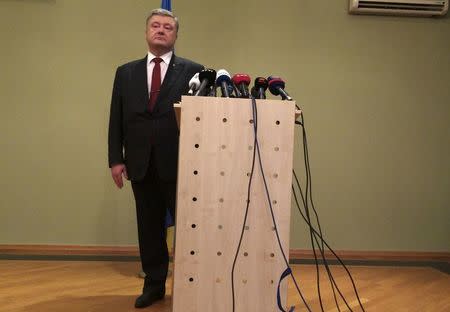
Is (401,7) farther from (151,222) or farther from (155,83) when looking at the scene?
(151,222)

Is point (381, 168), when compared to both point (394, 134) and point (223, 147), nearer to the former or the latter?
point (394, 134)

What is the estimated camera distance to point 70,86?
3.43 m

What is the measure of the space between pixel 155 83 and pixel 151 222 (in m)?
0.69

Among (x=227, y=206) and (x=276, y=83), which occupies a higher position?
(x=276, y=83)

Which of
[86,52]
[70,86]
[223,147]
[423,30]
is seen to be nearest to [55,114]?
[70,86]

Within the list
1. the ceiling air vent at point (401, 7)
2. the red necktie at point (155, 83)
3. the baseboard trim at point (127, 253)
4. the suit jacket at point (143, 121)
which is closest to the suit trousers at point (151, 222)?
the suit jacket at point (143, 121)

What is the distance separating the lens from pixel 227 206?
1406mm

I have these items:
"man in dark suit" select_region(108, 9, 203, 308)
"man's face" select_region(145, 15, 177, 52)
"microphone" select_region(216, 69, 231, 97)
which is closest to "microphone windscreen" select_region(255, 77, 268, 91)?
"microphone" select_region(216, 69, 231, 97)

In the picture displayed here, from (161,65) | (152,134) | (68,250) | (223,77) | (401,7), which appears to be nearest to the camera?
(223,77)

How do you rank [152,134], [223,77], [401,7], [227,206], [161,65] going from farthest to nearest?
[401,7] → [161,65] → [152,134] → [223,77] → [227,206]

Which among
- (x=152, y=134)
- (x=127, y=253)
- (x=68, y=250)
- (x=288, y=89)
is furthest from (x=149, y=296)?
(x=288, y=89)

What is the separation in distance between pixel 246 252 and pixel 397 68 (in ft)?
9.27

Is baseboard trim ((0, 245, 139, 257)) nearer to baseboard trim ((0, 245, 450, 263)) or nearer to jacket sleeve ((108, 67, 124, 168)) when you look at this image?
baseboard trim ((0, 245, 450, 263))

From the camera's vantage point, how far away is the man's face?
211 cm
